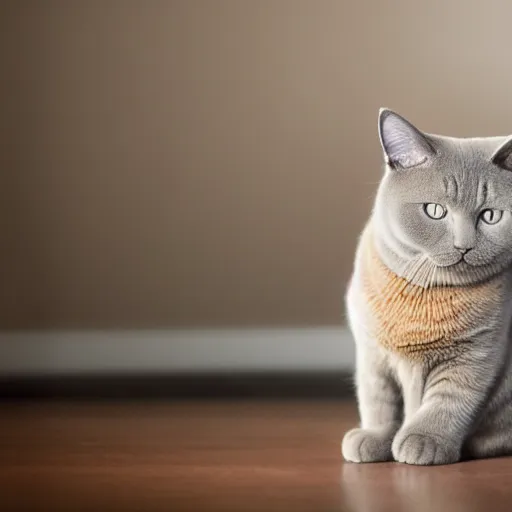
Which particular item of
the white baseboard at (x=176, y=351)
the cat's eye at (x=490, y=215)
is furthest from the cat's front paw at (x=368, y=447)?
the white baseboard at (x=176, y=351)

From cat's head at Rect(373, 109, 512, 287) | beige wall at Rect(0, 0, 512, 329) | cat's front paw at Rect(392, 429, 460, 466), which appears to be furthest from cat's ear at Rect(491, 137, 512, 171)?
beige wall at Rect(0, 0, 512, 329)

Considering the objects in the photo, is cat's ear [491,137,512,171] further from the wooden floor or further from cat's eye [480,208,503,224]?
the wooden floor

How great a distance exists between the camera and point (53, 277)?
90.3 inches

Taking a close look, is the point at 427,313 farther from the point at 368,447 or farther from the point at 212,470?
the point at 212,470

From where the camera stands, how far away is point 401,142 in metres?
1.35

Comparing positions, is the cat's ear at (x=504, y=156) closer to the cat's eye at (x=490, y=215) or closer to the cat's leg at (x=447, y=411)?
the cat's eye at (x=490, y=215)

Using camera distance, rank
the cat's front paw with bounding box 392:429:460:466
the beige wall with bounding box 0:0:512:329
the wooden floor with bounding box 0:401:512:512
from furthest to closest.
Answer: the beige wall with bounding box 0:0:512:329
the cat's front paw with bounding box 392:429:460:466
the wooden floor with bounding box 0:401:512:512

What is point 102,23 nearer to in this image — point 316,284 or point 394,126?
point 316,284

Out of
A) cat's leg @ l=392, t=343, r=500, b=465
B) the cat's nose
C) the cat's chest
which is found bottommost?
cat's leg @ l=392, t=343, r=500, b=465

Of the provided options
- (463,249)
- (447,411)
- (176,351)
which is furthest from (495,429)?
(176,351)

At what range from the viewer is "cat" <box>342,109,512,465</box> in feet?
4.24

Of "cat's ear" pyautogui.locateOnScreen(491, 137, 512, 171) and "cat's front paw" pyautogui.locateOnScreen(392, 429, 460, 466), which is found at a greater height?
"cat's ear" pyautogui.locateOnScreen(491, 137, 512, 171)

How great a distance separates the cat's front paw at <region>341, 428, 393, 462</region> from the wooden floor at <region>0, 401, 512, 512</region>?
0.06 ft

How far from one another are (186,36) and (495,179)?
45.3 inches
